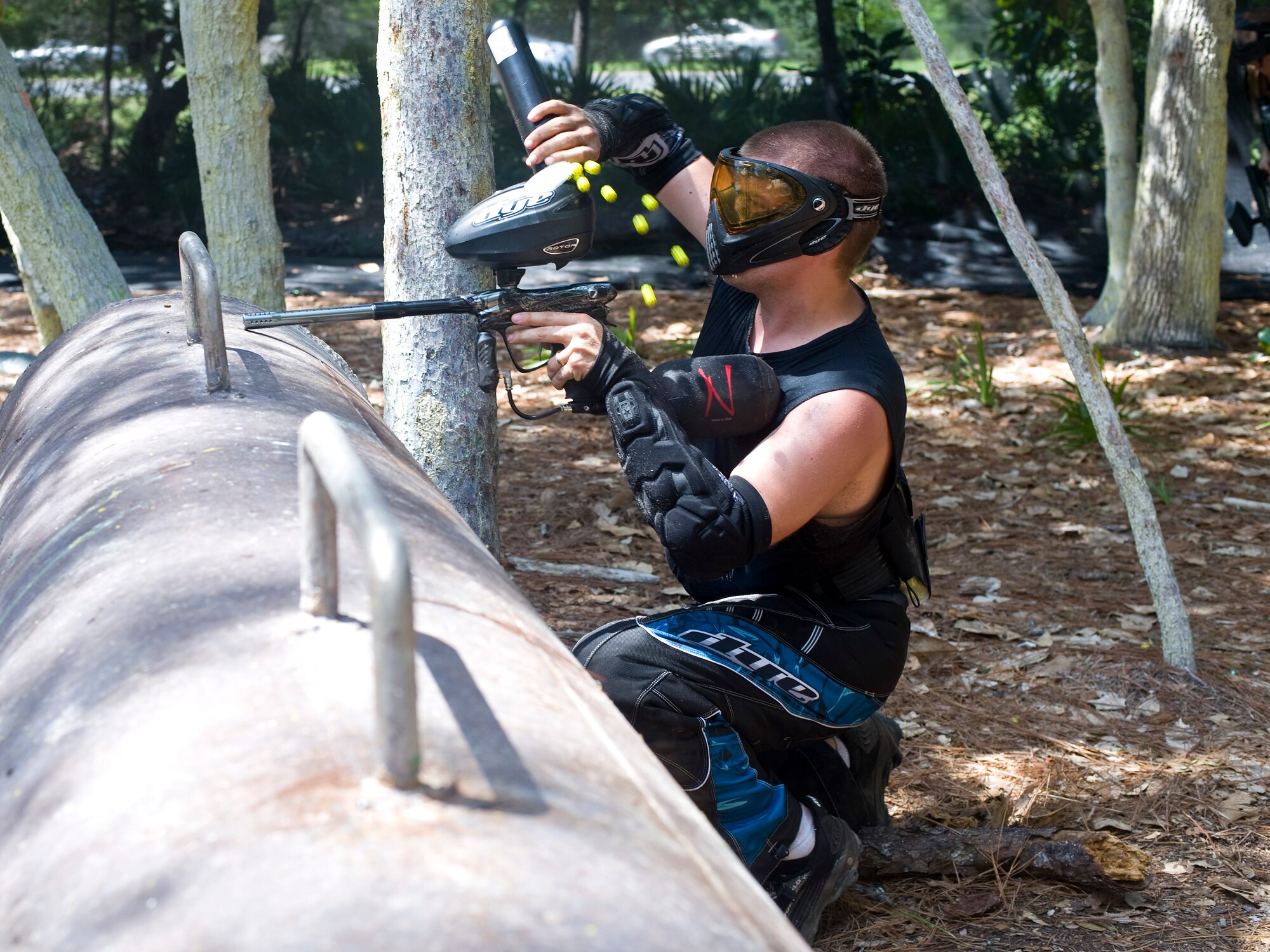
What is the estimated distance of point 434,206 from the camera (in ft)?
9.86

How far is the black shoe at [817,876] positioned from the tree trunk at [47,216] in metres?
3.39

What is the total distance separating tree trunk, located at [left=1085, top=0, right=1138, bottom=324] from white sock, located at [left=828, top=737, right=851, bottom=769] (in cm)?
562

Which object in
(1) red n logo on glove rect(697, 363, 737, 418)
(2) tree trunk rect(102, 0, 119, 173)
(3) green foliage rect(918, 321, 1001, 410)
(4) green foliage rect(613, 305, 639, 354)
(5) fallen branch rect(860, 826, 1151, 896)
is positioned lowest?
(5) fallen branch rect(860, 826, 1151, 896)

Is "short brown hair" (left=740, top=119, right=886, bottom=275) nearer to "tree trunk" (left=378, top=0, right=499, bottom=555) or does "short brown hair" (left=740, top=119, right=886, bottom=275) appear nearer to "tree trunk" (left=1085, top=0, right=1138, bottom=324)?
"tree trunk" (left=378, top=0, right=499, bottom=555)

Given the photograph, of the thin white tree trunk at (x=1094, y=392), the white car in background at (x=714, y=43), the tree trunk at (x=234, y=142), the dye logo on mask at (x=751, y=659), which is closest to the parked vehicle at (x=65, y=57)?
the white car in background at (x=714, y=43)

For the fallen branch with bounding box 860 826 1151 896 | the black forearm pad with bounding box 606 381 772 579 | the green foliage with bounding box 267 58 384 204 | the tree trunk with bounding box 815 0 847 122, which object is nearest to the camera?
the black forearm pad with bounding box 606 381 772 579

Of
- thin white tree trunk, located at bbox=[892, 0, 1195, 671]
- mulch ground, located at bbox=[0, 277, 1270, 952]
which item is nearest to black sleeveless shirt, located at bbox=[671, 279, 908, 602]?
mulch ground, located at bbox=[0, 277, 1270, 952]

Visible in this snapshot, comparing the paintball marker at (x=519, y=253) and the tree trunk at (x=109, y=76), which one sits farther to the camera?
the tree trunk at (x=109, y=76)

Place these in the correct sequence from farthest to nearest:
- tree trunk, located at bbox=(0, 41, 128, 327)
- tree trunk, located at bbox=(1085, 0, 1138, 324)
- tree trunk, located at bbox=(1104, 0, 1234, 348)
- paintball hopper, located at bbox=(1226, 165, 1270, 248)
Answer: paintball hopper, located at bbox=(1226, 165, 1270, 248) < tree trunk, located at bbox=(1085, 0, 1138, 324) < tree trunk, located at bbox=(1104, 0, 1234, 348) < tree trunk, located at bbox=(0, 41, 128, 327)

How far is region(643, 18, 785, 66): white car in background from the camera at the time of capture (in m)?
12.6

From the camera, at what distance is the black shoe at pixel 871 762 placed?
3020 millimetres

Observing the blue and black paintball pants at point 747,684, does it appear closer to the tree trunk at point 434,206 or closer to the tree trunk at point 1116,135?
the tree trunk at point 434,206

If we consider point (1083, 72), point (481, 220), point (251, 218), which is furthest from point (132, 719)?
point (1083, 72)

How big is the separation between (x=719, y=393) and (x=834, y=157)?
0.63m
